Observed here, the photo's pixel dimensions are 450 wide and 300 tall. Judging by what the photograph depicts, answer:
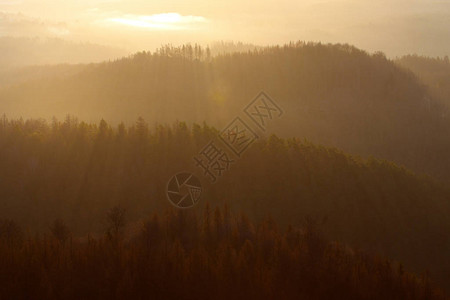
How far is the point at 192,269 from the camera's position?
49219 millimetres

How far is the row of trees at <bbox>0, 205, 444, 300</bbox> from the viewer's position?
150 feet

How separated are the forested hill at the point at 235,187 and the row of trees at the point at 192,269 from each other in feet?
77.7

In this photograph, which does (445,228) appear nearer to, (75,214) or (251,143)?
(251,143)

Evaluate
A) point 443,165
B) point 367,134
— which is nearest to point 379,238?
point 443,165

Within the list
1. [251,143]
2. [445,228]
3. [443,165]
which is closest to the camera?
[445,228]

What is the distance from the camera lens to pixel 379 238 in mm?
85438

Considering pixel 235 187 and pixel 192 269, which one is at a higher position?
pixel 235 187

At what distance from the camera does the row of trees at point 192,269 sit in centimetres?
4569

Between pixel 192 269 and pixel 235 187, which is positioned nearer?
pixel 192 269

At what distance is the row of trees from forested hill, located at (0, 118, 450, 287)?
23.7m

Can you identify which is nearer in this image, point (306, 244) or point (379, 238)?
point (306, 244)

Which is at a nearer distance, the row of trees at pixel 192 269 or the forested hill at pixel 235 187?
the row of trees at pixel 192 269

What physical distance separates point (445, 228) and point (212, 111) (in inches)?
4645

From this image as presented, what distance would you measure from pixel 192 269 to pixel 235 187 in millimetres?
41355
